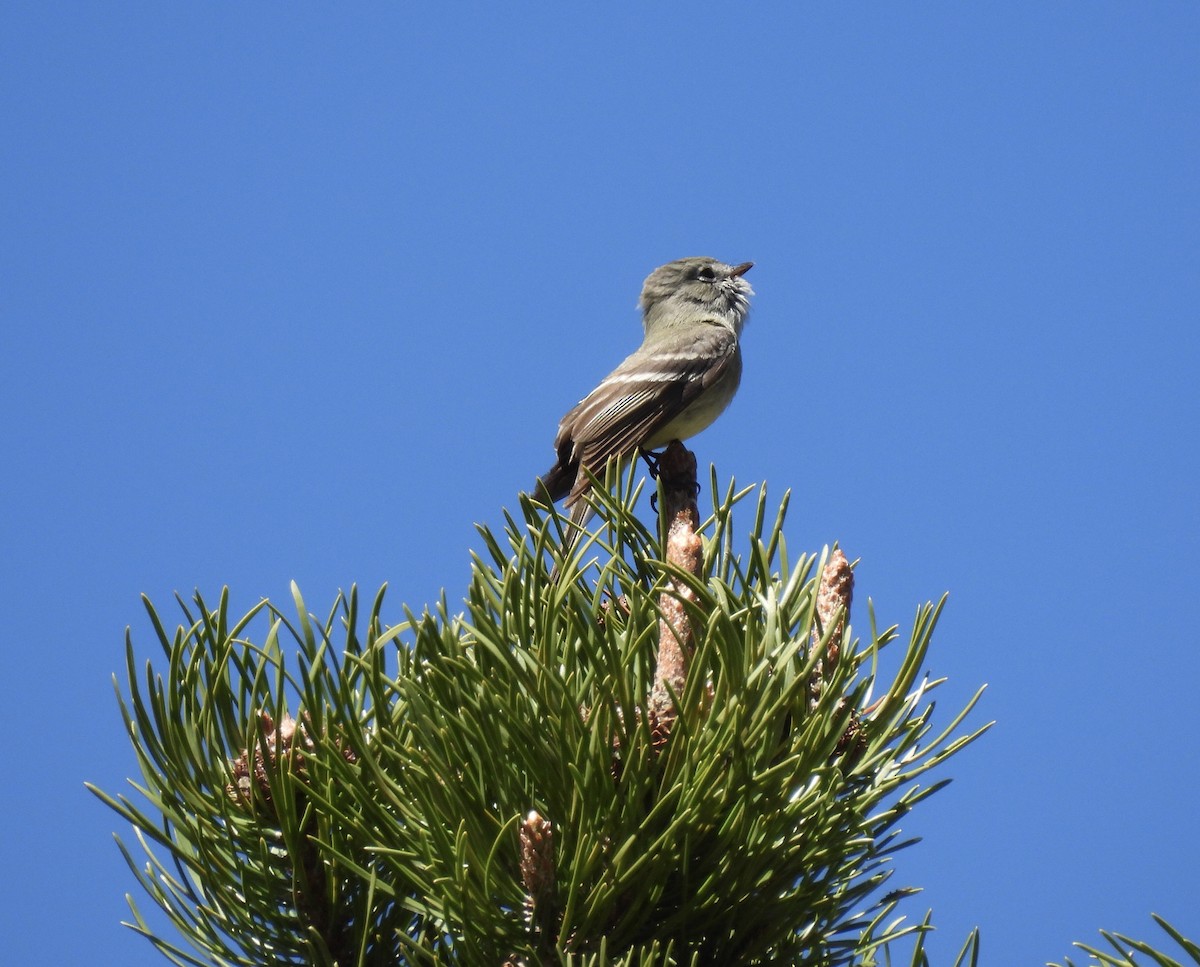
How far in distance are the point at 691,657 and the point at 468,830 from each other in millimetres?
427

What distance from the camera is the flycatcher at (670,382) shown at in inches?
289

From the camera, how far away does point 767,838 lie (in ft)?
5.72

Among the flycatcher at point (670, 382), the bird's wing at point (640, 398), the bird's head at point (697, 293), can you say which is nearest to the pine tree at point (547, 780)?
the flycatcher at point (670, 382)

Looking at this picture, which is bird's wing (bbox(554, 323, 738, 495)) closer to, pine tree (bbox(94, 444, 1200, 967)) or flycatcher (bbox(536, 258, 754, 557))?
flycatcher (bbox(536, 258, 754, 557))

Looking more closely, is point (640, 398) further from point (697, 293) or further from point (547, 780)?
point (547, 780)

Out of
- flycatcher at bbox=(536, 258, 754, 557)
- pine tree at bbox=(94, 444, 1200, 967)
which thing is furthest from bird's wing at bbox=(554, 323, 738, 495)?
pine tree at bbox=(94, 444, 1200, 967)

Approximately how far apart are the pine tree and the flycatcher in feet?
13.8

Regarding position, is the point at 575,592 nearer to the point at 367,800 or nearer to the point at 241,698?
the point at 367,800

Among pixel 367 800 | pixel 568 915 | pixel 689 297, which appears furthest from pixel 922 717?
pixel 689 297

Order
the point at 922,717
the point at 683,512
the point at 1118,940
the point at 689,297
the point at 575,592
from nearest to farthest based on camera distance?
the point at 1118,940 → the point at 575,592 → the point at 922,717 → the point at 683,512 → the point at 689,297

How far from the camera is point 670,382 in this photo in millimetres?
7914

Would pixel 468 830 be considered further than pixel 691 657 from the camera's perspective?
No

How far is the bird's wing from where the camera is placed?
7.35 m

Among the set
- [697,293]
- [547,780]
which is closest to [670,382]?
[697,293]
